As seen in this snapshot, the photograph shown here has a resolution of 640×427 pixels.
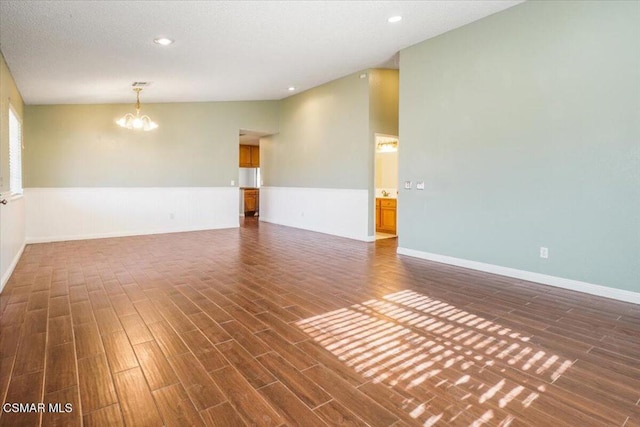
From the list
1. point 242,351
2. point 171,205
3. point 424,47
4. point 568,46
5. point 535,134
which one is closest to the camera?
point 242,351

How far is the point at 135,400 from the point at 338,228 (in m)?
5.70

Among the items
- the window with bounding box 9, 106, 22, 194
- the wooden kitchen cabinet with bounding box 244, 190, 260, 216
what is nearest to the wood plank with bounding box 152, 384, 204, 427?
the window with bounding box 9, 106, 22, 194

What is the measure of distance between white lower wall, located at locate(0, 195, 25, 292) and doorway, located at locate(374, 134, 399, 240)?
226 inches

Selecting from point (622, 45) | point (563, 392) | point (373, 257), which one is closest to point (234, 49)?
point (373, 257)

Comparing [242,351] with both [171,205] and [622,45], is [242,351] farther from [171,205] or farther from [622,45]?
[171,205]

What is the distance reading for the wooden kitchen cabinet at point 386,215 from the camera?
7.51m

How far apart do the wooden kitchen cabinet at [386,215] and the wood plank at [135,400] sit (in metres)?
6.07

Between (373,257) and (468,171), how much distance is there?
5.83ft

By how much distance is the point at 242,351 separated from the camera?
7.66 ft

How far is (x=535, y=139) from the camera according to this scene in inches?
155

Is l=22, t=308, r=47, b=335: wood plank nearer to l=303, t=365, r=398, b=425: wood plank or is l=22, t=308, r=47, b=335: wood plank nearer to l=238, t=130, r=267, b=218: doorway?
l=303, t=365, r=398, b=425: wood plank

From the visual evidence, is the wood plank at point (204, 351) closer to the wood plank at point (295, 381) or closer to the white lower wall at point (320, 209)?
the wood plank at point (295, 381)

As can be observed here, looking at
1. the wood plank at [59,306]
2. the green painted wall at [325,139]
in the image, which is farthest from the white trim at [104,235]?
the wood plank at [59,306]

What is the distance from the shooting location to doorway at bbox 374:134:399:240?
7.54m
